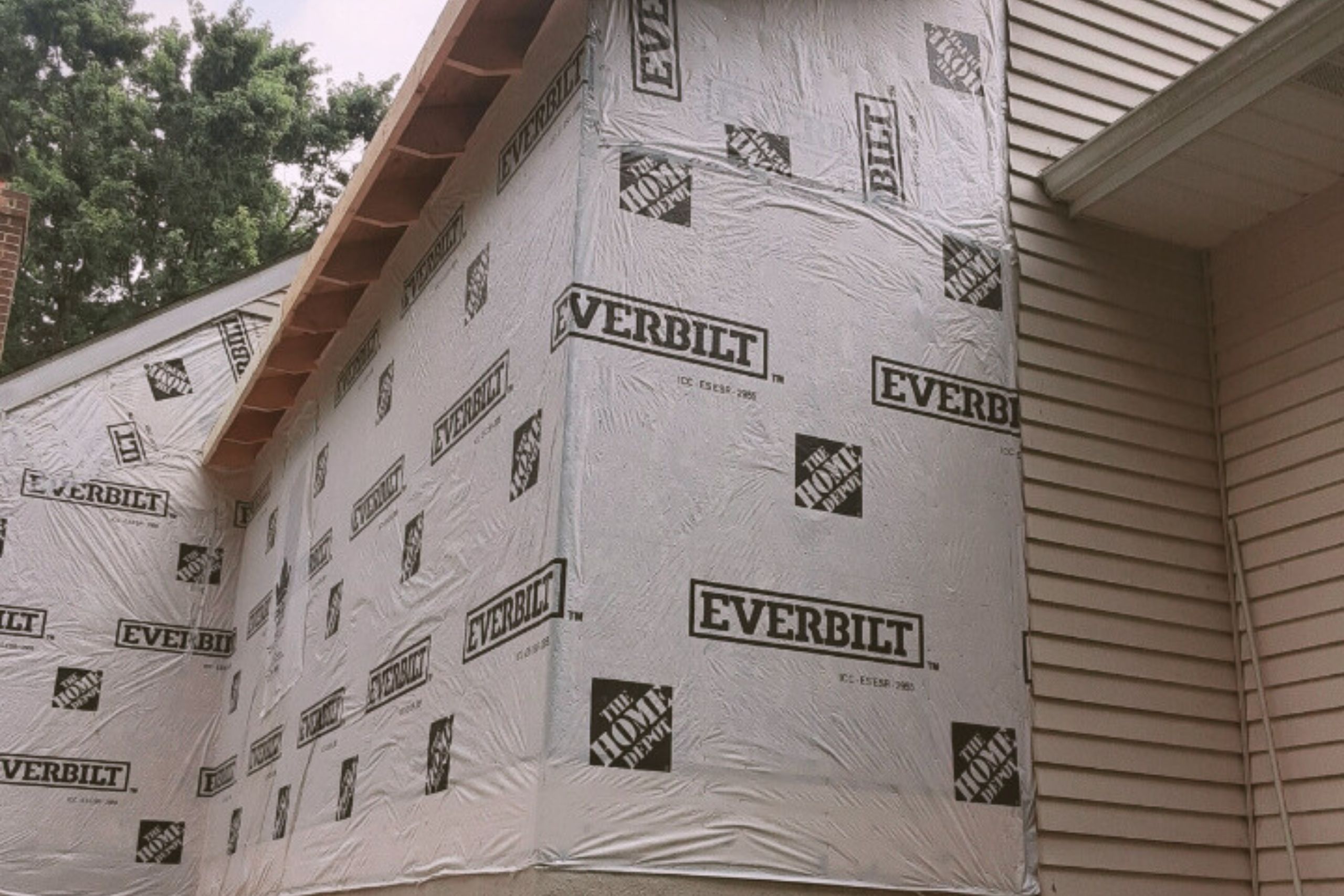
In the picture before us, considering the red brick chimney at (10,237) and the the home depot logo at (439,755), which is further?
the red brick chimney at (10,237)

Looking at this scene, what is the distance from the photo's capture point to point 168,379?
11.4 meters

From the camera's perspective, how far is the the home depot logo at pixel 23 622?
33.9ft

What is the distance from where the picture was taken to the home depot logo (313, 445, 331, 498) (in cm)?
927

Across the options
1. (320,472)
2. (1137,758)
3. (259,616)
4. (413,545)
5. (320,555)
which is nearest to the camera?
(1137,758)

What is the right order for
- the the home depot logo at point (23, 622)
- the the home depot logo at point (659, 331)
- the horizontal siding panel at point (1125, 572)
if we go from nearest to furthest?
1. the the home depot logo at point (659, 331)
2. the horizontal siding panel at point (1125, 572)
3. the the home depot logo at point (23, 622)

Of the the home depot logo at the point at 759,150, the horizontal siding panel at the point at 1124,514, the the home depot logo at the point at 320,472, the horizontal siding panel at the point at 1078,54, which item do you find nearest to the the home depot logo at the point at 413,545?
the the home depot logo at the point at 320,472

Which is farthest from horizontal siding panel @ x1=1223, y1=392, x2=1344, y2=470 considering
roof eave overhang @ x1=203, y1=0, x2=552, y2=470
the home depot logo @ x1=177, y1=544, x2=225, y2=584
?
the home depot logo @ x1=177, y1=544, x2=225, y2=584

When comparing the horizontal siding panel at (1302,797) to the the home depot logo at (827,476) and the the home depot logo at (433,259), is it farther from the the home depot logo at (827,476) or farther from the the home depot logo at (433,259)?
the the home depot logo at (433,259)

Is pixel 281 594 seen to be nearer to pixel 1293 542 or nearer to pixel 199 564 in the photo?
pixel 199 564

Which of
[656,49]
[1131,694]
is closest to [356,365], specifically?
[656,49]

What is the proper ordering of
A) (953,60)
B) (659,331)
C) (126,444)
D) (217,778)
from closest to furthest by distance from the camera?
(659,331) < (953,60) < (217,778) < (126,444)

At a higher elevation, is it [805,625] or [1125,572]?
[1125,572]

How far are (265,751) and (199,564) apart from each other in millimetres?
2499

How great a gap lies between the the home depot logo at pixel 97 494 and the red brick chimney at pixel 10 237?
128cm
